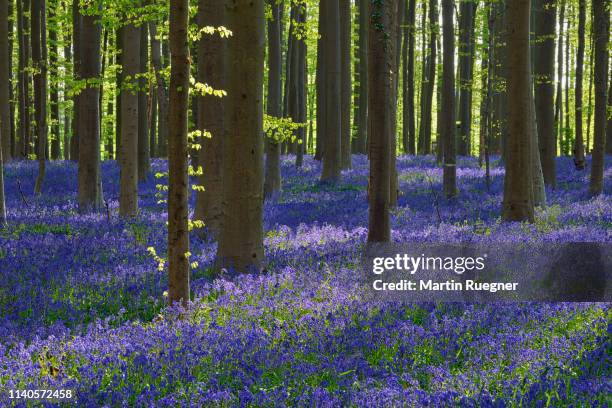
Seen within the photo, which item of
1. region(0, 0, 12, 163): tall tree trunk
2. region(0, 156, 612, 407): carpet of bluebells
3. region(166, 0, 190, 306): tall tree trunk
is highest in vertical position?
region(0, 0, 12, 163): tall tree trunk

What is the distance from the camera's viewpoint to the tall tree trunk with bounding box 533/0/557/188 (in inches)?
736

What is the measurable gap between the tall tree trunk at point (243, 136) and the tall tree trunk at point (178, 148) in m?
1.85

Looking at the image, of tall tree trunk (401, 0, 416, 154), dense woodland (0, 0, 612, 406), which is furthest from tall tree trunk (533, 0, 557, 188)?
tall tree trunk (401, 0, 416, 154)

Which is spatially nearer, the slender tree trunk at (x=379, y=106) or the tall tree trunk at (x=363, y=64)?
the slender tree trunk at (x=379, y=106)

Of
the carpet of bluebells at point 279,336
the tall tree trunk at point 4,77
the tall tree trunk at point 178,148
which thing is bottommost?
the carpet of bluebells at point 279,336

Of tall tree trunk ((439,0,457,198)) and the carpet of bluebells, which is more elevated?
tall tree trunk ((439,0,457,198))

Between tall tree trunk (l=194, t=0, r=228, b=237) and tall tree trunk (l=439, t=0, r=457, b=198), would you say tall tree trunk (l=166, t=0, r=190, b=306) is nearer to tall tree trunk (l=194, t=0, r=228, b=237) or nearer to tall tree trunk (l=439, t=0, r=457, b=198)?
tall tree trunk (l=194, t=0, r=228, b=237)

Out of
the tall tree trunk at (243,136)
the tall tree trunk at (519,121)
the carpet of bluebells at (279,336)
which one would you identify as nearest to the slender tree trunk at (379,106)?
the carpet of bluebells at (279,336)

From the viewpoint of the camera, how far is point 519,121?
1291cm

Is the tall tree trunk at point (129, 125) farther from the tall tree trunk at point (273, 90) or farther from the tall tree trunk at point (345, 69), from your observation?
the tall tree trunk at point (345, 69)

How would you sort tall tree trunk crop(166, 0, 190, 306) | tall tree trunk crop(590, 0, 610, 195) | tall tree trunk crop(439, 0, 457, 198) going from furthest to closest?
tall tree trunk crop(439, 0, 457, 198), tall tree trunk crop(590, 0, 610, 195), tall tree trunk crop(166, 0, 190, 306)

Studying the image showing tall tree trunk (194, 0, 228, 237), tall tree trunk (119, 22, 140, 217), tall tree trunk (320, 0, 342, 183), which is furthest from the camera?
tall tree trunk (320, 0, 342, 183)

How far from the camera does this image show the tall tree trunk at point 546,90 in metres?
18.7

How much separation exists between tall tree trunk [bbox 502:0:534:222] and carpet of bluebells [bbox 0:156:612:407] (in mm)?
1655
